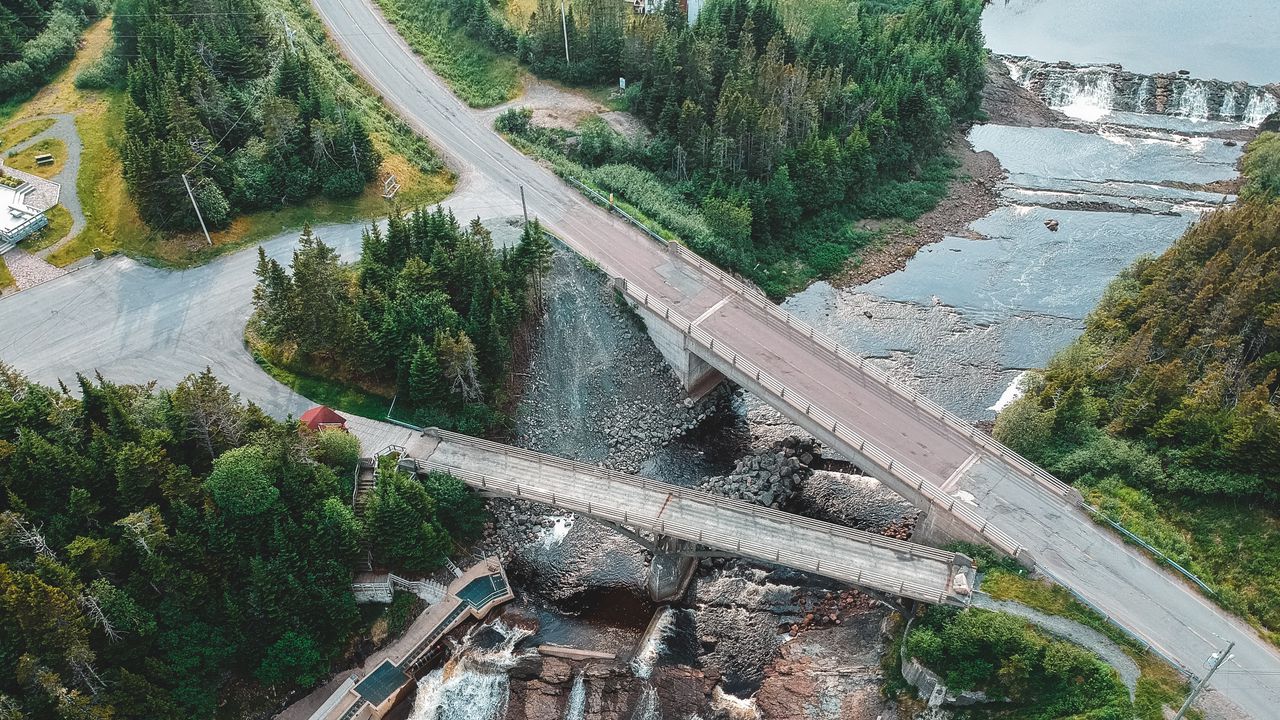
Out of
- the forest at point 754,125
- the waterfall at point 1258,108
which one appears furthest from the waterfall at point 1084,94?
the forest at point 754,125

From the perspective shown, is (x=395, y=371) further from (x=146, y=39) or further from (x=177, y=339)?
(x=146, y=39)

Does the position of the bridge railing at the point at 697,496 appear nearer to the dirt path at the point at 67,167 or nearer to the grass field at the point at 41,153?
the dirt path at the point at 67,167

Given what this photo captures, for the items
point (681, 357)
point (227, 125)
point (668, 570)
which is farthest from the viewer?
point (227, 125)

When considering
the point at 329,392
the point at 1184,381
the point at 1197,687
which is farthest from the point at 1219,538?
the point at 329,392

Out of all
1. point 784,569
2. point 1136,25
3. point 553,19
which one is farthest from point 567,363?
point 1136,25

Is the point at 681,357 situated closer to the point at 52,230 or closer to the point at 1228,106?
the point at 52,230

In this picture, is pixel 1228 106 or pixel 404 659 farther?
pixel 1228 106
